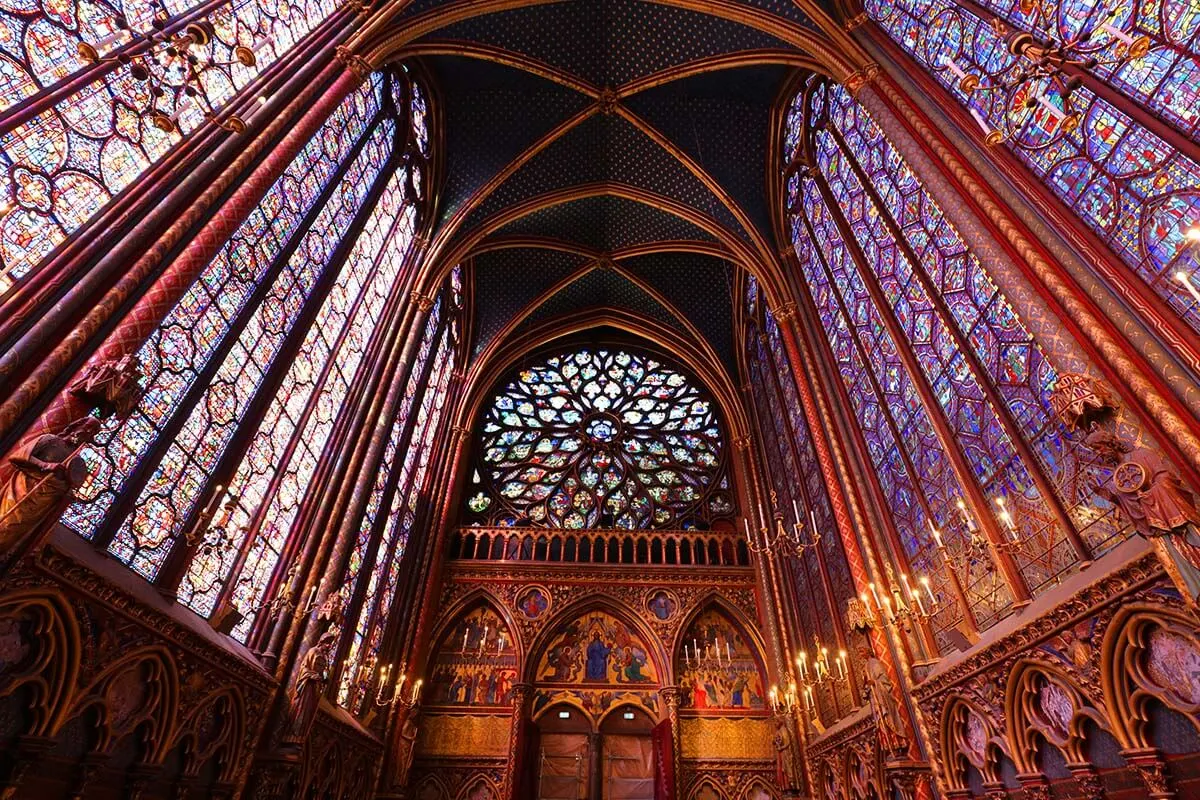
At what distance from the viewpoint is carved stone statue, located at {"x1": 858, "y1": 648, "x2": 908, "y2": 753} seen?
8336mm

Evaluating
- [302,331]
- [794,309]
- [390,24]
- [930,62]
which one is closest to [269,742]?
[302,331]

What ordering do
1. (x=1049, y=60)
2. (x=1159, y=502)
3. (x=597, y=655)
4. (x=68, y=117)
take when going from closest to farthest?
(x=1049, y=60) < (x=1159, y=502) < (x=68, y=117) < (x=597, y=655)

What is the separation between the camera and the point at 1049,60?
3.95 meters

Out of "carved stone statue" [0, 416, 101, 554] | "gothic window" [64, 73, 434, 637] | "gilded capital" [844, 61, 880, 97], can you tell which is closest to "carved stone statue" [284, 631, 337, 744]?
"gothic window" [64, 73, 434, 637]

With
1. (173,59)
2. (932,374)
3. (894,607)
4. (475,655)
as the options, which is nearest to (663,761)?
(475,655)

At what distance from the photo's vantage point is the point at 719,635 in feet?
51.8

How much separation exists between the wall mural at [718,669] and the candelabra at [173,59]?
14.6 m

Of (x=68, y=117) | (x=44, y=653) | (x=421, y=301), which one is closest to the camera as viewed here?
(x=44, y=653)

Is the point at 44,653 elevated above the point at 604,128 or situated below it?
below

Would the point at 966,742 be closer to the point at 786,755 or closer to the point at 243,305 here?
the point at 786,755

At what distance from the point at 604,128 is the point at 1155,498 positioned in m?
14.0

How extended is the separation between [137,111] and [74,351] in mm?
3253

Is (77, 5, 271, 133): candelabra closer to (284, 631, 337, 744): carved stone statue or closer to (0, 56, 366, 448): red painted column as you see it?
(0, 56, 366, 448): red painted column

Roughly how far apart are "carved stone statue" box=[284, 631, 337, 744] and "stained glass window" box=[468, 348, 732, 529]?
29.0 feet
